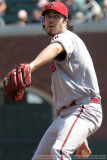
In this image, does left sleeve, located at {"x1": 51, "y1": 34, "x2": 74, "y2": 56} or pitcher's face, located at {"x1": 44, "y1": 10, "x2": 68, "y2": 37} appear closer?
left sleeve, located at {"x1": 51, "y1": 34, "x2": 74, "y2": 56}

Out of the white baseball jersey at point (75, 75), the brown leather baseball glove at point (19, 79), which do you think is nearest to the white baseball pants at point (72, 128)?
the white baseball jersey at point (75, 75)

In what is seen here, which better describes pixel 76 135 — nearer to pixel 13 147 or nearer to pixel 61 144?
pixel 61 144

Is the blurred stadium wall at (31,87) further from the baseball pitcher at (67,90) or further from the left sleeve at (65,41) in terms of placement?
the left sleeve at (65,41)

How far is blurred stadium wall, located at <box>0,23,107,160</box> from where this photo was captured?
1013 cm

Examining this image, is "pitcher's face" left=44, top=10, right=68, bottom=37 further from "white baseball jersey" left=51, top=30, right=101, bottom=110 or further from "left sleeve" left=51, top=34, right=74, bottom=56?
"left sleeve" left=51, top=34, right=74, bottom=56

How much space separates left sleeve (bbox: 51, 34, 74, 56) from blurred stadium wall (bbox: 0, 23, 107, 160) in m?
6.07

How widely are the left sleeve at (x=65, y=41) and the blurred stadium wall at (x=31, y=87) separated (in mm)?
6071

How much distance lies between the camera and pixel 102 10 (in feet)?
34.1

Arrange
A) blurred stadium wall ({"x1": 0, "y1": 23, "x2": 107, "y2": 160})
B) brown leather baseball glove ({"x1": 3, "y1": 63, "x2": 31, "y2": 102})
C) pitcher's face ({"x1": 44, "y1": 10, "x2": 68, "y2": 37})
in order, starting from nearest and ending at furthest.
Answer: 1. brown leather baseball glove ({"x1": 3, "y1": 63, "x2": 31, "y2": 102})
2. pitcher's face ({"x1": 44, "y1": 10, "x2": 68, "y2": 37})
3. blurred stadium wall ({"x1": 0, "y1": 23, "x2": 107, "y2": 160})

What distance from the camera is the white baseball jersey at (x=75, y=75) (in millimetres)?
4062

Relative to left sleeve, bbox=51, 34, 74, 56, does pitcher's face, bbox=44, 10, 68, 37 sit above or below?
above

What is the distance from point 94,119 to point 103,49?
20.2ft

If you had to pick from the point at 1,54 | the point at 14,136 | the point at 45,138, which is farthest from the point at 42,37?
the point at 45,138

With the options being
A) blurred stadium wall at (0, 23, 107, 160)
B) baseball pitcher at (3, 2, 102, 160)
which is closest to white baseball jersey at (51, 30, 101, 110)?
baseball pitcher at (3, 2, 102, 160)
